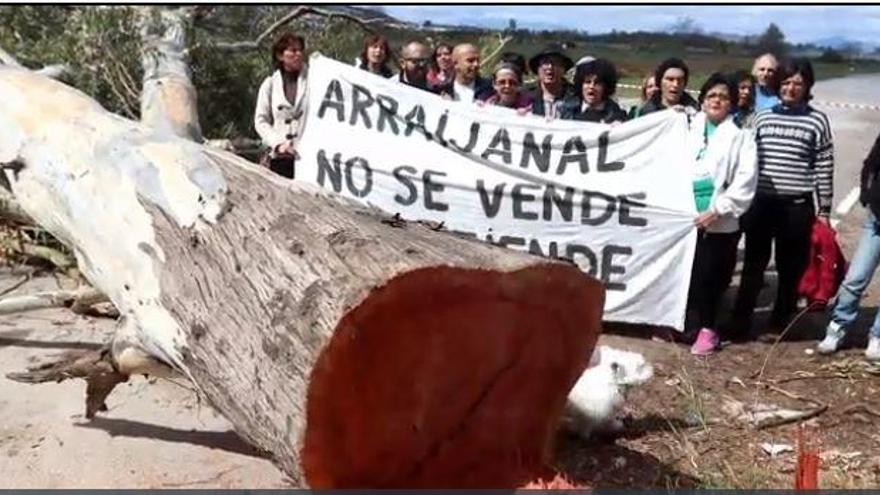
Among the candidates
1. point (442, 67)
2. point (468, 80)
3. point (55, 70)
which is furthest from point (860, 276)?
point (55, 70)

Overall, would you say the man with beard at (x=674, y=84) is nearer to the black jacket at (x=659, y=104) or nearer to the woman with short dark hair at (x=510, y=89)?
the black jacket at (x=659, y=104)

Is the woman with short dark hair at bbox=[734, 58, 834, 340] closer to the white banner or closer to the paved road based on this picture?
the white banner

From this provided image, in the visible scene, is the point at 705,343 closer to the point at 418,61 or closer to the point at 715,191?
the point at 715,191

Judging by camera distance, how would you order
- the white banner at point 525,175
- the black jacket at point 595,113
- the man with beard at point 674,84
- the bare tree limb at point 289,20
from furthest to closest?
the bare tree limb at point 289,20 → the black jacket at point 595,113 → the man with beard at point 674,84 → the white banner at point 525,175

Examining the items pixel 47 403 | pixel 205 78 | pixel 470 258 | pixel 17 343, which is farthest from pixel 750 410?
pixel 205 78

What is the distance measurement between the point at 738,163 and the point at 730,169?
5cm

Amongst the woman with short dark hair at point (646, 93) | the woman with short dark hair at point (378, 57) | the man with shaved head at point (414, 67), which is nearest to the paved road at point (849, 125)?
the woman with short dark hair at point (646, 93)

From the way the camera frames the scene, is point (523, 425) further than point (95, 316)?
No

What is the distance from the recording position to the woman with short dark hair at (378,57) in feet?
24.1

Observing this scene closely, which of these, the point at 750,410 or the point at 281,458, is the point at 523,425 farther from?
the point at 750,410

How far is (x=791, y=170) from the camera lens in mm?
5836

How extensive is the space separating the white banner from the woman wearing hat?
258 millimetres

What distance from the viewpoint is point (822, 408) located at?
505cm

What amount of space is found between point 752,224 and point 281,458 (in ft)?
12.2
